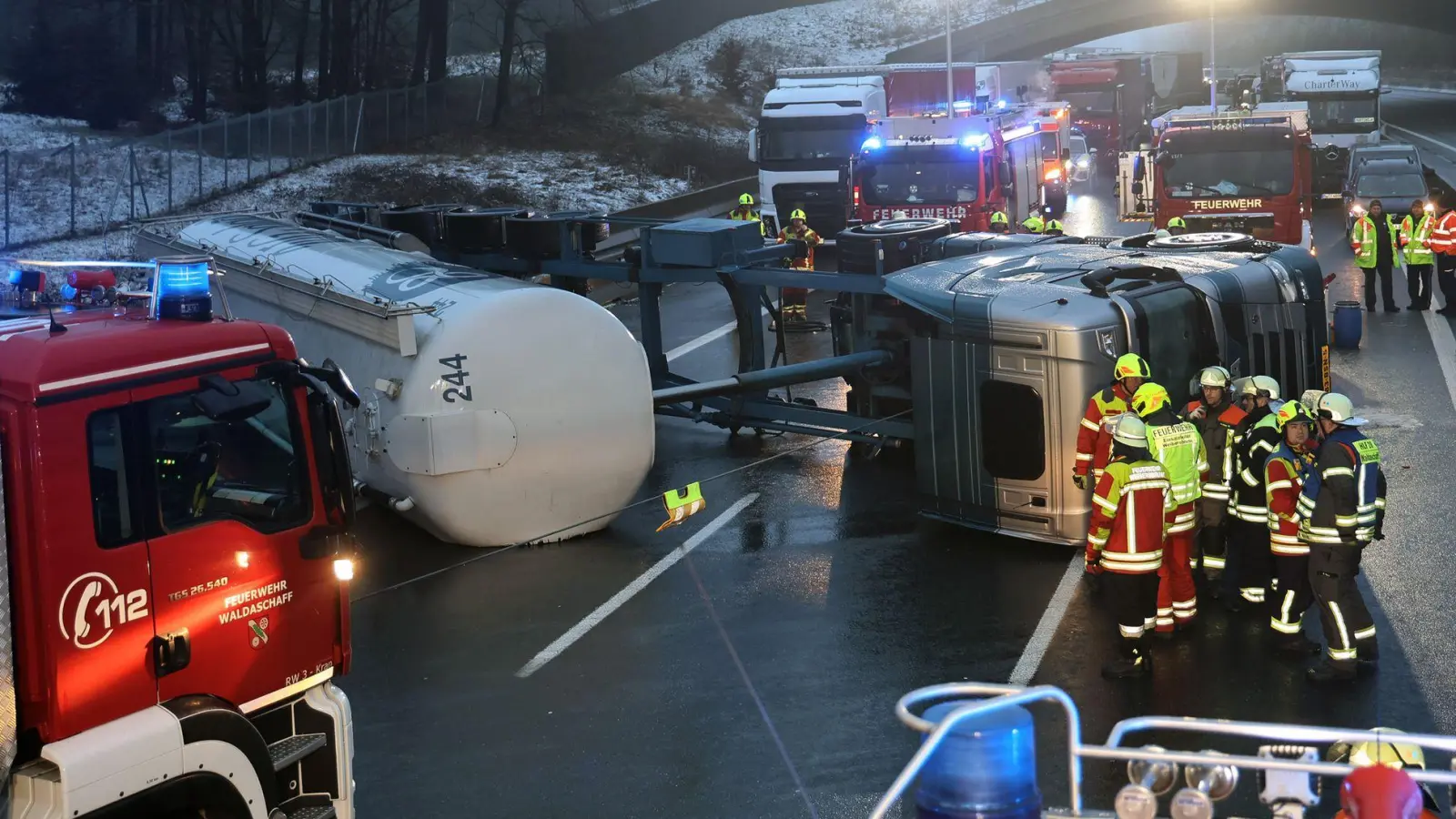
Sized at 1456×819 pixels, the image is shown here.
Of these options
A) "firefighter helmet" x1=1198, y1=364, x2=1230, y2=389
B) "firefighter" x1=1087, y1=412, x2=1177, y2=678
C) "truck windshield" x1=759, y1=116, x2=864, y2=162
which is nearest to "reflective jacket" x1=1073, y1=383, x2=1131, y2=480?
"firefighter helmet" x1=1198, y1=364, x2=1230, y2=389

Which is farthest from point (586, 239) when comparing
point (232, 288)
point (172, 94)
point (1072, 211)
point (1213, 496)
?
point (172, 94)

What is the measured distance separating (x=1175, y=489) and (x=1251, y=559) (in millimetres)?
1143

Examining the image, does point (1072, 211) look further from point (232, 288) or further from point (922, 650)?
point (922, 650)

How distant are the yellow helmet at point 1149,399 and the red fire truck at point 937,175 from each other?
1595 cm

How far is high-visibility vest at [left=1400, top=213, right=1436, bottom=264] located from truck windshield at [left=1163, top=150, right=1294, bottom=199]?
2.31m

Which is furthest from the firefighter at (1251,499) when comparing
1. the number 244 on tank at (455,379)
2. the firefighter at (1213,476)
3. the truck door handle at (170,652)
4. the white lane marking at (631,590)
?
the truck door handle at (170,652)

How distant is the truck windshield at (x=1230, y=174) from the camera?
24547mm

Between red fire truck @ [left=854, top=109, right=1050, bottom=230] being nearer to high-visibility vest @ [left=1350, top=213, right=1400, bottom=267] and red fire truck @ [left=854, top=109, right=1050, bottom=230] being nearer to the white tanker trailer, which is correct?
high-visibility vest @ [left=1350, top=213, right=1400, bottom=267]

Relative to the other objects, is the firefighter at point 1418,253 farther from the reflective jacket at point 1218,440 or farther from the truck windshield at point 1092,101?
the truck windshield at point 1092,101

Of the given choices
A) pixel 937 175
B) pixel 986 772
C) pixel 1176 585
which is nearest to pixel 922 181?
pixel 937 175

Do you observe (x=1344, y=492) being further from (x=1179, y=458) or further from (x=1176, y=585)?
(x=1176, y=585)

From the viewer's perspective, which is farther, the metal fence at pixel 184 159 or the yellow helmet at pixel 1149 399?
the metal fence at pixel 184 159

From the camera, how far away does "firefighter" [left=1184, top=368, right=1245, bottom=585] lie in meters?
11.2

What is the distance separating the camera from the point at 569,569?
12.3m
